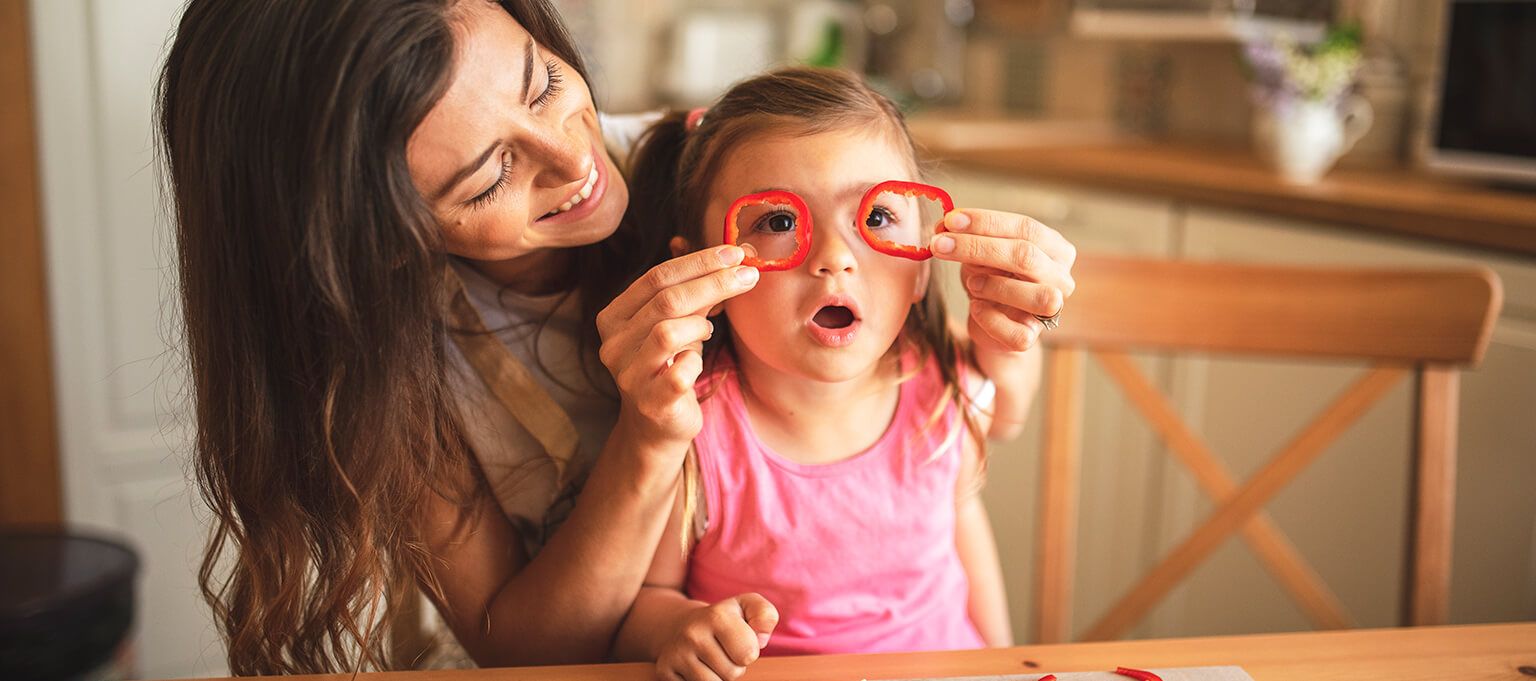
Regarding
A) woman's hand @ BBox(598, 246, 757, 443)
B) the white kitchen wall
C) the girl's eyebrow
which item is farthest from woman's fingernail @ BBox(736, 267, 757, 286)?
the white kitchen wall

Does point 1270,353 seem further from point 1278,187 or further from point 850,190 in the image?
point 1278,187

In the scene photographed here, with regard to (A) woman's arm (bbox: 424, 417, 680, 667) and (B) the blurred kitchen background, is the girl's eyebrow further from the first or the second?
(B) the blurred kitchen background

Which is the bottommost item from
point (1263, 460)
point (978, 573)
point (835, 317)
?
point (1263, 460)

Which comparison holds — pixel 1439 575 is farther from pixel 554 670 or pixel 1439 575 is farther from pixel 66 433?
pixel 66 433

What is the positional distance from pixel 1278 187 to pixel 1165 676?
5.00 feet

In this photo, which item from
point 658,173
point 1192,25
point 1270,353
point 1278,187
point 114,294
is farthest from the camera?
point 1192,25

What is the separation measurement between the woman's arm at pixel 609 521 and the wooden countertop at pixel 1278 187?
1216 millimetres

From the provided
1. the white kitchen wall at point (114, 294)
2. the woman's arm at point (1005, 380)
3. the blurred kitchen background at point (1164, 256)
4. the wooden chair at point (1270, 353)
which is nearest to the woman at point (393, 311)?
the woman's arm at point (1005, 380)

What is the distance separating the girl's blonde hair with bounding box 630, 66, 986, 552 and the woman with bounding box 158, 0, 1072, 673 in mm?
68

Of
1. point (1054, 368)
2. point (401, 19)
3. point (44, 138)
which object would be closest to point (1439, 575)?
point (1054, 368)

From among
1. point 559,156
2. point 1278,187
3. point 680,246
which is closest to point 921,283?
point 680,246

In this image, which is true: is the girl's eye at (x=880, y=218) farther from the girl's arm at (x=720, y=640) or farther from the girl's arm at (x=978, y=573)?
the girl's arm at (x=978, y=573)

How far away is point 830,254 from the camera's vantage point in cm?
91

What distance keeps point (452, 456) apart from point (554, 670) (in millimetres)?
245
